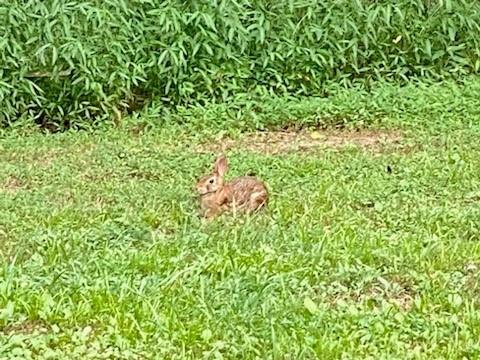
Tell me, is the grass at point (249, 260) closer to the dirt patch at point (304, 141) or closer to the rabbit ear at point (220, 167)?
the rabbit ear at point (220, 167)

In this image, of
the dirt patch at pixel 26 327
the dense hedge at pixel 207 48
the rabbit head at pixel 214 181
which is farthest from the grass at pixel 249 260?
the dense hedge at pixel 207 48

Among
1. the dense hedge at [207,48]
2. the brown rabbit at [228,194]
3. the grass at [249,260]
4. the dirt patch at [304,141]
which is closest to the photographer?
the grass at [249,260]

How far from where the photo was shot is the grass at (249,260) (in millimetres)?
3578

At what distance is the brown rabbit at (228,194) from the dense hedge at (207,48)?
2923mm

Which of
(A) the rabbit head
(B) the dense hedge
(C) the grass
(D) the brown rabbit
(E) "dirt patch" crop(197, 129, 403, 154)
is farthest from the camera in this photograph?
(B) the dense hedge

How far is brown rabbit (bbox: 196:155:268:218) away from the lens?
5355mm

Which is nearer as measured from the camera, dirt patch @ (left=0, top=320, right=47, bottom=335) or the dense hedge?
dirt patch @ (left=0, top=320, right=47, bottom=335)

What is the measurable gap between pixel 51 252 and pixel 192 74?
13.9 feet

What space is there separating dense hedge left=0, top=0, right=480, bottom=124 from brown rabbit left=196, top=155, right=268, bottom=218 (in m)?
2.92

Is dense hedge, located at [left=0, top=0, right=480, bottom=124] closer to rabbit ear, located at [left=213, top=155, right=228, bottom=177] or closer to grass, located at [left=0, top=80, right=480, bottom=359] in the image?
grass, located at [left=0, top=80, right=480, bottom=359]

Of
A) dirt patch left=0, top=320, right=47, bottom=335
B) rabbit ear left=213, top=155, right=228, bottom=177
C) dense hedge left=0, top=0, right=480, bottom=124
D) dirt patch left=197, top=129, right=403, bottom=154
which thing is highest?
dirt patch left=0, top=320, right=47, bottom=335

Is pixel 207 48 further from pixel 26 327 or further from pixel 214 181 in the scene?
pixel 26 327

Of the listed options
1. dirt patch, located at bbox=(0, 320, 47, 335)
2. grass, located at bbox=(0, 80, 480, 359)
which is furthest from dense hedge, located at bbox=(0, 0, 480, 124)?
dirt patch, located at bbox=(0, 320, 47, 335)

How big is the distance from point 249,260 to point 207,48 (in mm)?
4403
